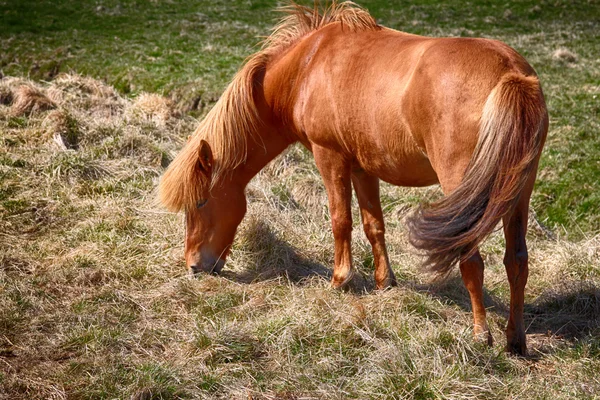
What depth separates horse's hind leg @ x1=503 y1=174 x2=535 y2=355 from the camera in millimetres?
4059

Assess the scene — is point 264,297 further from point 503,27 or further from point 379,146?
point 503,27

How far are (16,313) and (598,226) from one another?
4.81 m

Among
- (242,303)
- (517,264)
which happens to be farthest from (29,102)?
(517,264)

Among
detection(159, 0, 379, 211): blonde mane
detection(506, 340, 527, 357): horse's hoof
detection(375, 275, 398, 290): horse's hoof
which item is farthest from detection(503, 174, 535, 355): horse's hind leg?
detection(159, 0, 379, 211): blonde mane

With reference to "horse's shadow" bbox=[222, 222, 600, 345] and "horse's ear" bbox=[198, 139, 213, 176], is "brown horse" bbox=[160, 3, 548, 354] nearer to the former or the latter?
"horse's ear" bbox=[198, 139, 213, 176]

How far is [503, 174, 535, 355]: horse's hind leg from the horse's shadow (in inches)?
17.7

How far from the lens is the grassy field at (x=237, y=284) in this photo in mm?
3814

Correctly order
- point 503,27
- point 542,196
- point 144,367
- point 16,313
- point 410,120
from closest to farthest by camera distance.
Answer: point 144,367 < point 410,120 < point 16,313 < point 542,196 < point 503,27

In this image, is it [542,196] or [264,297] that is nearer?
[264,297]

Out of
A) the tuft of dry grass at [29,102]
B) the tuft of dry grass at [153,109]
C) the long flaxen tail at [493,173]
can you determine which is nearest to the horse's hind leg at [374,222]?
the long flaxen tail at [493,173]

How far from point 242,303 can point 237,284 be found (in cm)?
36

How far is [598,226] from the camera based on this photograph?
644cm

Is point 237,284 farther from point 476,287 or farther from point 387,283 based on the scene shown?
point 476,287

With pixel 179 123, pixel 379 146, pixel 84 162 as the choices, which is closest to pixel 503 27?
pixel 179 123
